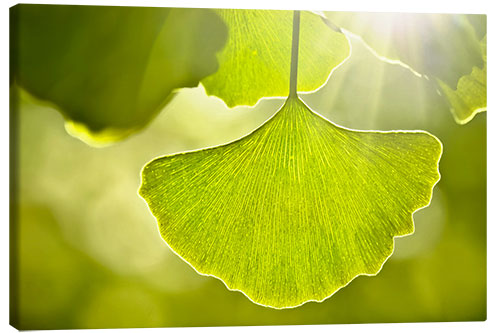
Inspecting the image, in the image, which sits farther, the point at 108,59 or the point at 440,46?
the point at 440,46

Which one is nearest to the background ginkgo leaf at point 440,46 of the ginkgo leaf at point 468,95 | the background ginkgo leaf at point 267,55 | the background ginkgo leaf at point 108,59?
the ginkgo leaf at point 468,95

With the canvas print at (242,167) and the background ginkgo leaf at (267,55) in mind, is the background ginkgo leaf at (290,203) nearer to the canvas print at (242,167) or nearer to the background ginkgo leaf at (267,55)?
the canvas print at (242,167)

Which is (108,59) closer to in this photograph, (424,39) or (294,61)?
(294,61)

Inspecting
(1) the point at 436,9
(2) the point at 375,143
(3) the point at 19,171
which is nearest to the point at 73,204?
(3) the point at 19,171

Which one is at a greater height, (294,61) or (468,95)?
(294,61)

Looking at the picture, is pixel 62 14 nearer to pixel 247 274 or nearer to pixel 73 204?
pixel 73 204

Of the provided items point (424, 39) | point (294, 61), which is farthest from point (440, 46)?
point (294, 61)

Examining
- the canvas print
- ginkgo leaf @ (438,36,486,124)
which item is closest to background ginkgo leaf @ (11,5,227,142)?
the canvas print
